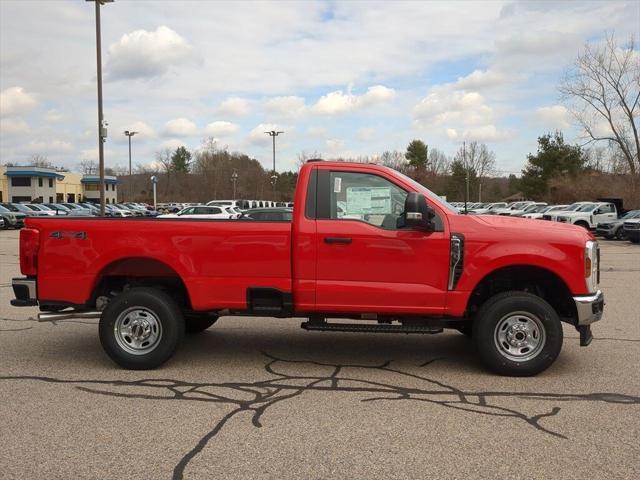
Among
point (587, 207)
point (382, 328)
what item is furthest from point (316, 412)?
point (587, 207)

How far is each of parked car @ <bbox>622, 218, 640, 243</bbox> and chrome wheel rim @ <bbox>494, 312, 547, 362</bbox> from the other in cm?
2149

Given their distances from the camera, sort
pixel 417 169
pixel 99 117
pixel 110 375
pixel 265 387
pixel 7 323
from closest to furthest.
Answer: pixel 265 387, pixel 110 375, pixel 7 323, pixel 99 117, pixel 417 169

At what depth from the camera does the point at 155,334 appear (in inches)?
226

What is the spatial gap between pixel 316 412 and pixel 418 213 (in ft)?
6.42

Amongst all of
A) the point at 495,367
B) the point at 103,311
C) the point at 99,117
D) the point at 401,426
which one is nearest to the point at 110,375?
the point at 103,311

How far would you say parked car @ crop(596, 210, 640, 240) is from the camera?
26.3 meters

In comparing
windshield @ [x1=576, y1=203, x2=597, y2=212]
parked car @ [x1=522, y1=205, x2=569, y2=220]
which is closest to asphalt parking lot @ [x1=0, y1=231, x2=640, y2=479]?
windshield @ [x1=576, y1=203, x2=597, y2=212]

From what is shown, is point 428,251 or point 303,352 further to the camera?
point 303,352

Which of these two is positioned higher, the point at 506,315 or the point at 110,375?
the point at 506,315

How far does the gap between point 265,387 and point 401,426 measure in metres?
1.44

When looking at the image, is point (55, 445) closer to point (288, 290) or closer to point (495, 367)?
point (288, 290)

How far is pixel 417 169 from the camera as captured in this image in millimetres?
90500

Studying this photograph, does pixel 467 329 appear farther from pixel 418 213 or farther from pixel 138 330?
pixel 138 330

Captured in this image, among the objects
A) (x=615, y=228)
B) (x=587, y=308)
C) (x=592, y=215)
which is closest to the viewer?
(x=587, y=308)
